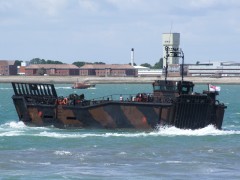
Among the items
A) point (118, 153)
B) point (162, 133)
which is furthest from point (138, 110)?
point (118, 153)

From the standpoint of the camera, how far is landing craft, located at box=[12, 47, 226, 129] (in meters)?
56.4

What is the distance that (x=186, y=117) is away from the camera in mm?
56625

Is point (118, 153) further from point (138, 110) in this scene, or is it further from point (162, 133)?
point (138, 110)

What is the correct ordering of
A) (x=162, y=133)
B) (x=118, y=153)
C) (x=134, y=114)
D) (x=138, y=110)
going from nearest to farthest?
(x=118, y=153), (x=162, y=133), (x=138, y=110), (x=134, y=114)

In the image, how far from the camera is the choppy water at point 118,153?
38125mm

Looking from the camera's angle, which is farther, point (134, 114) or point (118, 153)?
point (134, 114)

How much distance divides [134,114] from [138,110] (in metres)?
0.39

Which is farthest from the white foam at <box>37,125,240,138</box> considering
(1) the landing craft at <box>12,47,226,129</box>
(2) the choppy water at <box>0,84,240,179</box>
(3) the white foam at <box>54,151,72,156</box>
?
(3) the white foam at <box>54,151,72,156</box>

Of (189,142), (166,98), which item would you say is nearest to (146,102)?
(166,98)

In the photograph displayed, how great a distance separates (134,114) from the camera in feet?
188

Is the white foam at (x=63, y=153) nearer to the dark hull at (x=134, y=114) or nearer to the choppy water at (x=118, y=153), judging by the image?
the choppy water at (x=118, y=153)

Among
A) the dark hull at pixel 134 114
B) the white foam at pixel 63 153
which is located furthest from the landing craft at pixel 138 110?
the white foam at pixel 63 153

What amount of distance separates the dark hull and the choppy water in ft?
1.80

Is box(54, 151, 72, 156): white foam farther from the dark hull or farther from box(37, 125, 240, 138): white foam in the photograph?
the dark hull
